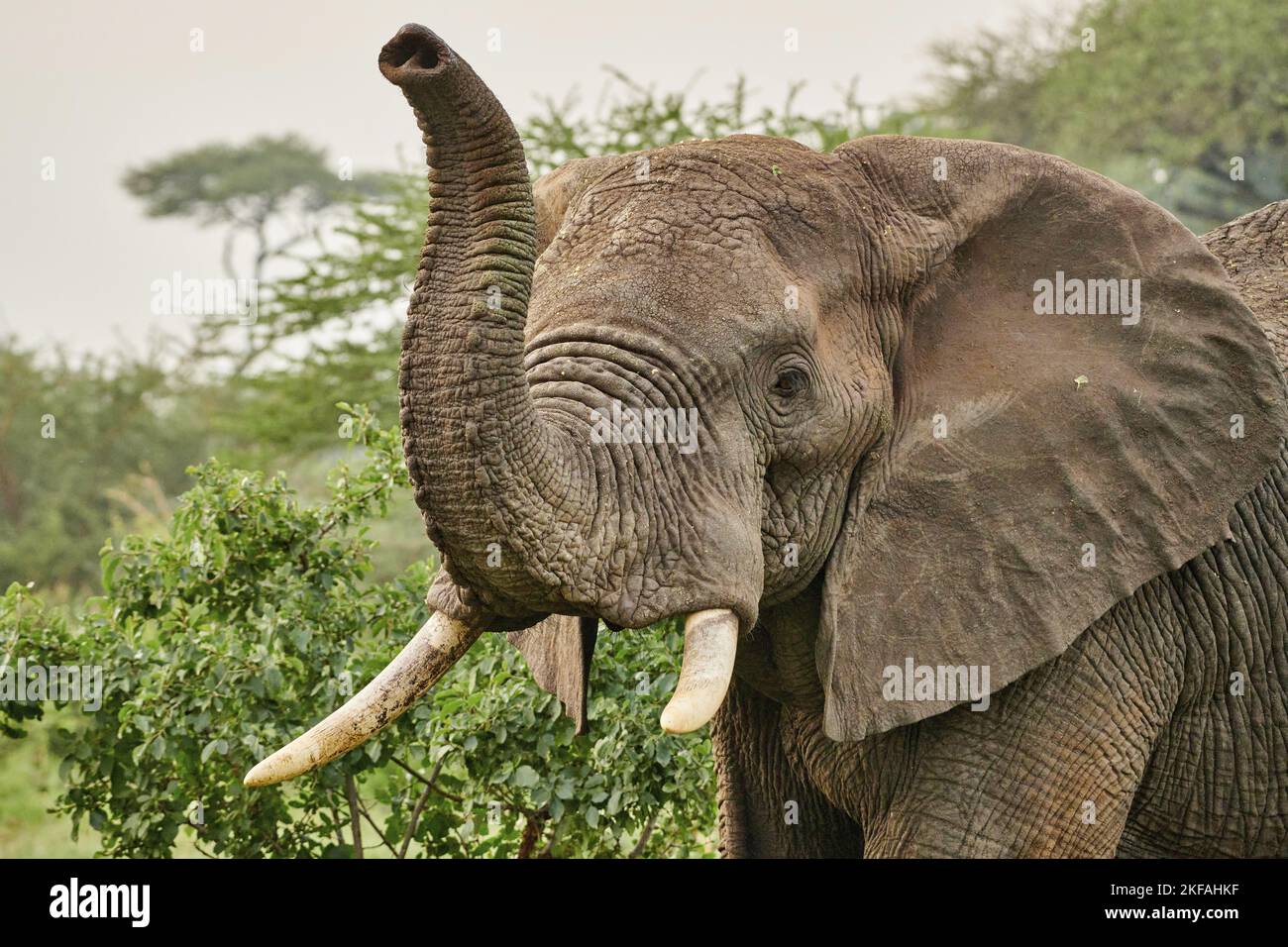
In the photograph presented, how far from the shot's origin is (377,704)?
11.9 ft

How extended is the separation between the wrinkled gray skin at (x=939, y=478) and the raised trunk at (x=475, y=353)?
0.64ft

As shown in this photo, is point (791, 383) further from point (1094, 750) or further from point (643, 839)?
point (643, 839)

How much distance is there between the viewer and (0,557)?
1894cm

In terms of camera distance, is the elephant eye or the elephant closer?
the elephant

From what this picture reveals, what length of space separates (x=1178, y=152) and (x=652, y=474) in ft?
70.6

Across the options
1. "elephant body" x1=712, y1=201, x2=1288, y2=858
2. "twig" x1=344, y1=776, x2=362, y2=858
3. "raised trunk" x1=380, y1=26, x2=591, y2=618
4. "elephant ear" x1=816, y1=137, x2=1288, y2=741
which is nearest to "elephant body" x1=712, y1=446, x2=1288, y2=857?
"elephant body" x1=712, y1=201, x2=1288, y2=858

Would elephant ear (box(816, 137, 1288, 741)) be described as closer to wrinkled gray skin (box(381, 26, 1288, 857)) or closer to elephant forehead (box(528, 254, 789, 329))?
wrinkled gray skin (box(381, 26, 1288, 857))

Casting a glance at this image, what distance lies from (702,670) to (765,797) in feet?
4.19

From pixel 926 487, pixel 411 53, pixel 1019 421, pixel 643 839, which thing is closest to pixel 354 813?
pixel 643 839

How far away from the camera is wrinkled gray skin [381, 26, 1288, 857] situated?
373cm

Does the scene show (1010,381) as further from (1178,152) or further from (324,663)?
(1178,152)

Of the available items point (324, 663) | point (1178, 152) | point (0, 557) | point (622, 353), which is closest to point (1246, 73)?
point (1178, 152)

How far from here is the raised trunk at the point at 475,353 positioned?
3.29 m

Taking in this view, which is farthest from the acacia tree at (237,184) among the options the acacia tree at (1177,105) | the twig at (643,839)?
the twig at (643,839)
